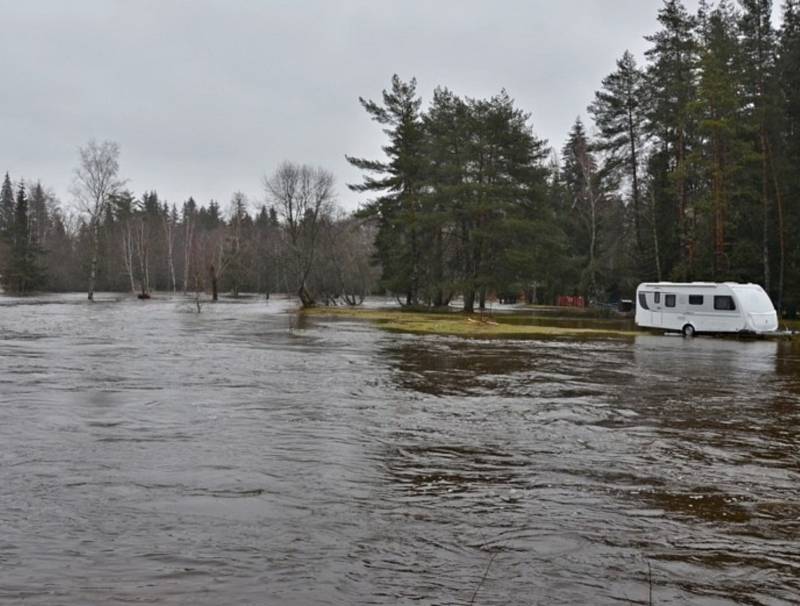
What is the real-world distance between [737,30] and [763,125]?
26.6 feet

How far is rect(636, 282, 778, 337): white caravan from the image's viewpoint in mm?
28266

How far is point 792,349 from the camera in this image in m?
24.6

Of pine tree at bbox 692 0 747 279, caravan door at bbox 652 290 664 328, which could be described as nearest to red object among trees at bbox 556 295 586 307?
pine tree at bbox 692 0 747 279

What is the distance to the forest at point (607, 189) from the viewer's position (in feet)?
115

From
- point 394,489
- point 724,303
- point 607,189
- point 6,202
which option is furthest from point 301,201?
point 6,202

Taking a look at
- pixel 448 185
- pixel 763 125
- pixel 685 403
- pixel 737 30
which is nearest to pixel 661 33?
pixel 737 30

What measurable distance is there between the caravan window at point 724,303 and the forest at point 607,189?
7.11 metres

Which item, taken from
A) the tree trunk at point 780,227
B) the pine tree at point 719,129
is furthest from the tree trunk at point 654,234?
the tree trunk at point 780,227

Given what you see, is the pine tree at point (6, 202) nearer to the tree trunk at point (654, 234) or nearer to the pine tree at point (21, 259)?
the pine tree at point (21, 259)

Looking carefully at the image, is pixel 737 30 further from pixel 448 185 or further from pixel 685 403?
pixel 685 403

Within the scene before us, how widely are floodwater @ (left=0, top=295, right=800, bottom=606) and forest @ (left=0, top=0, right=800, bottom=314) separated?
2210 cm

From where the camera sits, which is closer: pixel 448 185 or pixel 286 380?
pixel 286 380

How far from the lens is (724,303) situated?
94.0 ft

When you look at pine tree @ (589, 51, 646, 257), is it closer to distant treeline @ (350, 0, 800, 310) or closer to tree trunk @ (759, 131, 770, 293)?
distant treeline @ (350, 0, 800, 310)
